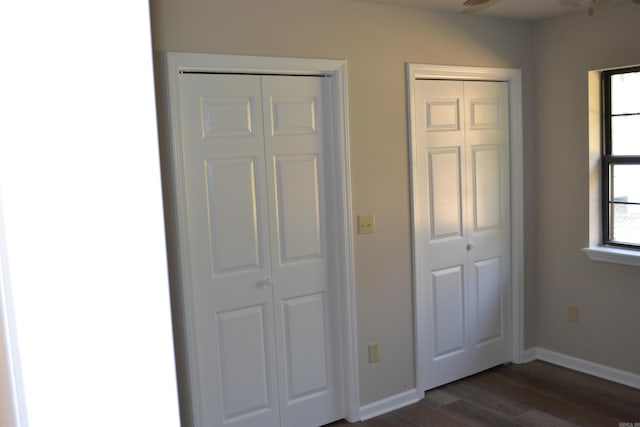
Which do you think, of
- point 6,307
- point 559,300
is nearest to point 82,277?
point 6,307

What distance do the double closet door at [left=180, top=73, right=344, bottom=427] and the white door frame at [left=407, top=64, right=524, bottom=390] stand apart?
581mm

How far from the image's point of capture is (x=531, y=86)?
401cm

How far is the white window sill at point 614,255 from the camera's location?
3509 millimetres

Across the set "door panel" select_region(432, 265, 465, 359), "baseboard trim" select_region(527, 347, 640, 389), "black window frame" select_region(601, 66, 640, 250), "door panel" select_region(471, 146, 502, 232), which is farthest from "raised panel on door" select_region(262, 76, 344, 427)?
"black window frame" select_region(601, 66, 640, 250)

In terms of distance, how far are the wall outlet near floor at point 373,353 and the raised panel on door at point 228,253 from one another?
0.63 metres

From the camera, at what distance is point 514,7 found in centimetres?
350

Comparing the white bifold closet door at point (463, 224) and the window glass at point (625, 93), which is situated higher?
the window glass at point (625, 93)

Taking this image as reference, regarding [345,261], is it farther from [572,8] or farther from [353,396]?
[572,8]

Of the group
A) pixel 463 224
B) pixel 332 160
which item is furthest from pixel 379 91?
pixel 463 224

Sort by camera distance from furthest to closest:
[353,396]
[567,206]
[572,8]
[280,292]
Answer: [567,206]
[572,8]
[353,396]
[280,292]

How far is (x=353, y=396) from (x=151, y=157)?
3.11 m

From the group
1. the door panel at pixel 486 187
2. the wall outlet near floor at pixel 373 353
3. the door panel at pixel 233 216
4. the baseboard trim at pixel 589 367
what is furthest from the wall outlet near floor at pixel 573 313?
the door panel at pixel 233 216

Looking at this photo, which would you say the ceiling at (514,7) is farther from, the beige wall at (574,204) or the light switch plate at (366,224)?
the light switch plate at (366,224)

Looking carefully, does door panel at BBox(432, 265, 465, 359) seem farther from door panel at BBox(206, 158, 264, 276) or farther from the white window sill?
door panel at BBox(206, 158, 264, 276)
